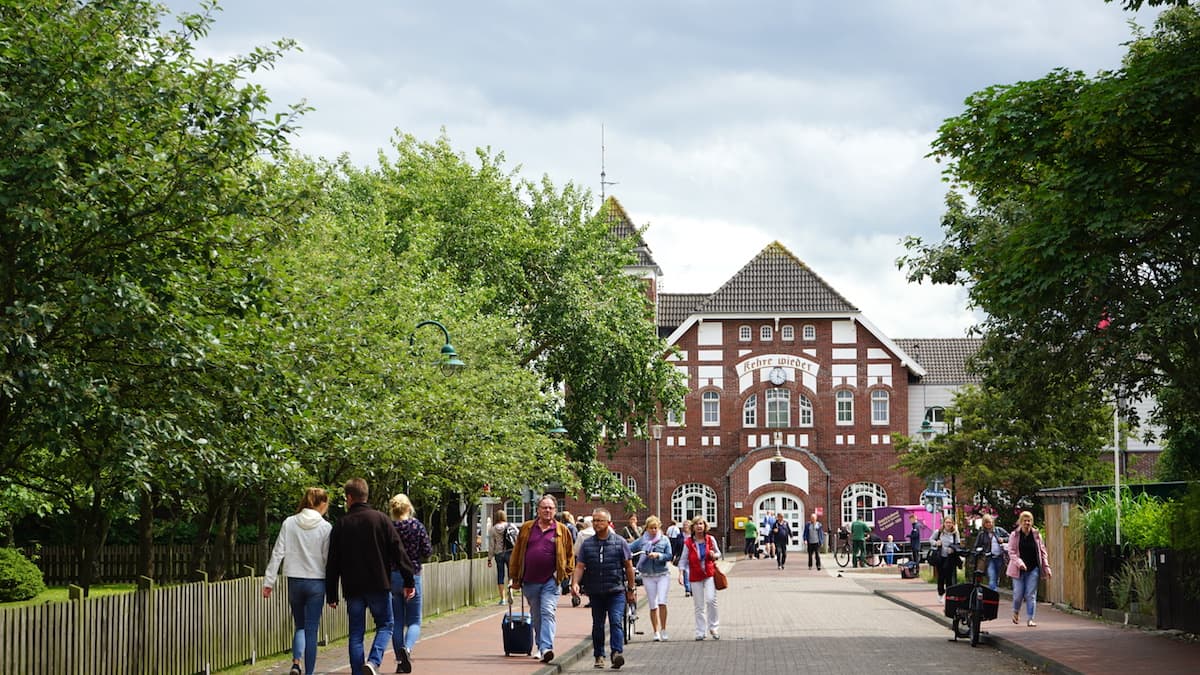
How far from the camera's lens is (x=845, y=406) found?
7594 cm

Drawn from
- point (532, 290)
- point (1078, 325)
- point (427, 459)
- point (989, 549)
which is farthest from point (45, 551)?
point (1078, 325)

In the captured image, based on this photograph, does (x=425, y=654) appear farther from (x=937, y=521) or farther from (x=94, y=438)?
(x=937, y=521)

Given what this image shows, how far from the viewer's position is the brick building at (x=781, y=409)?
75000 mm

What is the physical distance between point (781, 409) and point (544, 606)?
5916 centimetres

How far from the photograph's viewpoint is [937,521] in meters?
54.6

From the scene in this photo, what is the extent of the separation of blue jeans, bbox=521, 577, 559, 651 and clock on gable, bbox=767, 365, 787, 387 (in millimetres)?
58605

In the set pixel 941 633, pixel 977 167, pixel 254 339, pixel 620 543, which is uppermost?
pixel 977 167

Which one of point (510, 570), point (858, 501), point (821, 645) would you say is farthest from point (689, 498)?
point (510, 570)

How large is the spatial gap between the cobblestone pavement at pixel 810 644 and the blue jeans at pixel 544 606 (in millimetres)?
489

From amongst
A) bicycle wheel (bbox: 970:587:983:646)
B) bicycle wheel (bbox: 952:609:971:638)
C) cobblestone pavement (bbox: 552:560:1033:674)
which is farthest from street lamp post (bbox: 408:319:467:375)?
bicycle wheel (bbox: 970:587:983:646)

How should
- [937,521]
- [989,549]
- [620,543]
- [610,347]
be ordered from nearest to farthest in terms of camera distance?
[620,543]
[989,549]
[610,347]
[937,521]

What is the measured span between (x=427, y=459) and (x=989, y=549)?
32.4ft

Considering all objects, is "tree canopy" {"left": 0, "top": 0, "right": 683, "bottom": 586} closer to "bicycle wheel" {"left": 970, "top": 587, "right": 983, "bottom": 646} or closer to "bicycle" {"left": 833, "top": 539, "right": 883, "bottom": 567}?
"bicycle wheel" {"left": 970, "top": 587, "right": 983, "bottom": 646}

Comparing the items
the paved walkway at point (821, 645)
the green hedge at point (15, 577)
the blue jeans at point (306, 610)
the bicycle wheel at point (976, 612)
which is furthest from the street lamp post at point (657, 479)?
the blue jeans at point (306, 610)
